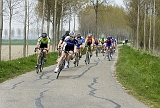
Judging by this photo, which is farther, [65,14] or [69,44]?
[65,14]

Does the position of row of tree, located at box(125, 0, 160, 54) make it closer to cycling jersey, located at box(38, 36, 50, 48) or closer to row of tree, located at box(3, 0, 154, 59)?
row of tree, located at box(3, 0, 154, 59)

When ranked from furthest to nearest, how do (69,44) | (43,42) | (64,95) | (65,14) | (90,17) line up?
(90,17), (65,14), (43,42), (69,44), (64,95)

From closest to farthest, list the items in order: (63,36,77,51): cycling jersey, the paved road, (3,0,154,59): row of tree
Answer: the paved road < (63,36,77,51): cycling jersey < (3,0,154,59): row of tree

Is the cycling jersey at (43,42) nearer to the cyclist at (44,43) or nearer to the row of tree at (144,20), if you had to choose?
the cyclist at (44,43)

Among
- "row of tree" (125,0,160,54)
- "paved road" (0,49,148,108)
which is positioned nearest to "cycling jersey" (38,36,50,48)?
"paved road" (0,49,148,108)

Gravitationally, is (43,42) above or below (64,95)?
above

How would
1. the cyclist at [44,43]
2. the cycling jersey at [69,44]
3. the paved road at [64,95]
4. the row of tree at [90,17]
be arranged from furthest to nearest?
the row of tree at [90,17]
the cyclist at [44,43]
the cycling jersey at [69,44]
the paved road at [64,95]

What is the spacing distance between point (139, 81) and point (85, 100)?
500cm

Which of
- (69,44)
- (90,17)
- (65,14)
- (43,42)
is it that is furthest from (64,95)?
(90,17)

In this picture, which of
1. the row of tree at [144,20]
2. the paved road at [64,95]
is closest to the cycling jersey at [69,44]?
the paved road at [64,95]

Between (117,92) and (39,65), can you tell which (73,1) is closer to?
(39,65)

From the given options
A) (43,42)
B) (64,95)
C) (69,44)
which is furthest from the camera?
(43,42)

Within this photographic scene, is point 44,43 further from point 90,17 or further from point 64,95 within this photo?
point 90,17

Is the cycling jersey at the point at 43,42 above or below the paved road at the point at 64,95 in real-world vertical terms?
above
